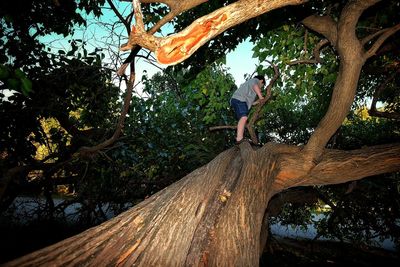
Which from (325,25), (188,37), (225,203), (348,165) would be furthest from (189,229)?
(325,25)

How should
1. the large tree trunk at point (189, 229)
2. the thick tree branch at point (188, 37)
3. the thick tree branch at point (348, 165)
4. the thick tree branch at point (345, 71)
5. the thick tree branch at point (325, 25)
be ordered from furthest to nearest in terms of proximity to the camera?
the thick tree branch at point (325, 25), the thick tree branch at point (348, 165), the thick tree branch at point (345, 71), the large tree trunk at point (189, 229), the thick tree branch at point (188, 37)

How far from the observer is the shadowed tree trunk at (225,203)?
1544 millimetres

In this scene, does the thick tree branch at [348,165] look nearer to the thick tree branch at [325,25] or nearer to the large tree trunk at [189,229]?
the large tree trunk at [189,229]

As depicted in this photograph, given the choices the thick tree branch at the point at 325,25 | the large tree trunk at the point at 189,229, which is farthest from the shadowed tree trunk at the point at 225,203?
the thick tree branch at the point at 325,25

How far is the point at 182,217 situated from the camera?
1.78m

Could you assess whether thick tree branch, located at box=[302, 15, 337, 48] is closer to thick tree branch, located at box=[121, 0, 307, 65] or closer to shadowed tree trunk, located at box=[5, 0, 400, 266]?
shadowed tree trunk, located at box=[5, 0, 400, 266]

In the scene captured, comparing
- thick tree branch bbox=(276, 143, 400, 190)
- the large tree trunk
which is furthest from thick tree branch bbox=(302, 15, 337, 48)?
the large tree trunk

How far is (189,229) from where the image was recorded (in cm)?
171

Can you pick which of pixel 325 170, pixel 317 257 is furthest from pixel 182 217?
pixel 317 257

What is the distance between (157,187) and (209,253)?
5.78 meters

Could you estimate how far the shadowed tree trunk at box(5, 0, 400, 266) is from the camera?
5.07 feet

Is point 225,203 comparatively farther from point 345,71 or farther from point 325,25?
point 325,25

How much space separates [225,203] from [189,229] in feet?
1.32

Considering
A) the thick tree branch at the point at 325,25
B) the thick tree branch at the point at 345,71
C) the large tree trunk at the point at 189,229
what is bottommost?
the large tree trunk at the point at 189,229
